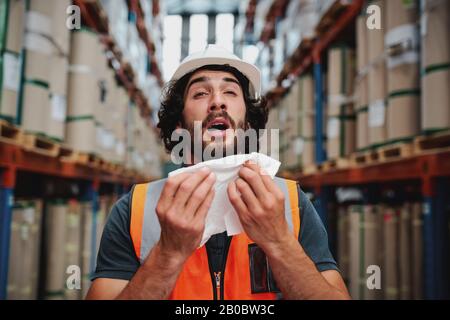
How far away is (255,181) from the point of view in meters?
1.19

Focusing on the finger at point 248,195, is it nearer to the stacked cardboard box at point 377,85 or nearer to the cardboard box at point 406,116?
the cardboard box at point 406,116

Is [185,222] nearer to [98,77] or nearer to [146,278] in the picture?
[146,278]

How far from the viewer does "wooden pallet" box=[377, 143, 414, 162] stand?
102 inches

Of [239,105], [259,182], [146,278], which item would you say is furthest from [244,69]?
[146,278]

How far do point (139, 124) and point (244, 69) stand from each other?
256 inches

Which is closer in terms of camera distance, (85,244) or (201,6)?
(85,244)

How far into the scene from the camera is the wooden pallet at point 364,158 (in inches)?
124

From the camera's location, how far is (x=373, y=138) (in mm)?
3236

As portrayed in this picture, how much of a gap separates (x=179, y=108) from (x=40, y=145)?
1.59m

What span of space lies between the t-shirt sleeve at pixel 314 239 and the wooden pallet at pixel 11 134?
1906 millimetres

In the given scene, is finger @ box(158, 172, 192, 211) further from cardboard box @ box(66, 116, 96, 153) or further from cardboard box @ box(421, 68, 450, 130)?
cardboard box @ box(66, 116, 96, 153)

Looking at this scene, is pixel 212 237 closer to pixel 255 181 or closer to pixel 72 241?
pixel 255 181

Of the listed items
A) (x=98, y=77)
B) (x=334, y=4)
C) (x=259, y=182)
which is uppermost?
(x=334, y=4)

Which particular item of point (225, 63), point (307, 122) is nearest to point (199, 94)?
point (225, 63)
